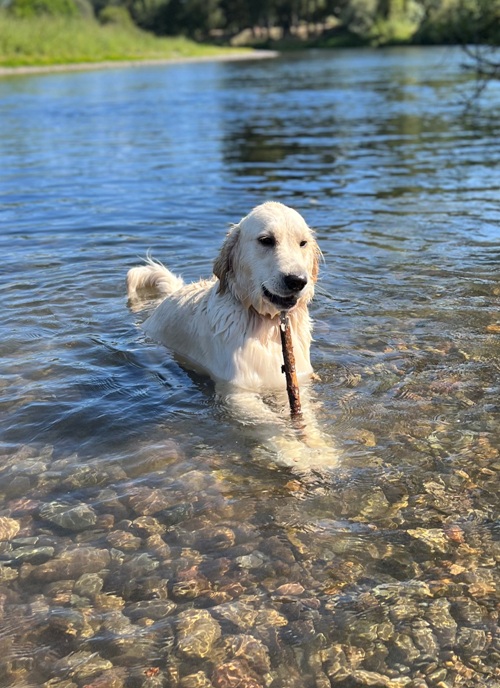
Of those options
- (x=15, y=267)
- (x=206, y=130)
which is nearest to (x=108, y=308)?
(x=15, y=267)

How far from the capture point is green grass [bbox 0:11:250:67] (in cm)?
6388

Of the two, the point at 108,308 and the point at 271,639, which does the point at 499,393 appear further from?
the point at 108,308

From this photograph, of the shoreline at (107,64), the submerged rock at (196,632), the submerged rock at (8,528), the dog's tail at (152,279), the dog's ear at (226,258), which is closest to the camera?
the submerged rock at (196,632)

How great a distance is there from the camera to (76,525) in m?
4.41

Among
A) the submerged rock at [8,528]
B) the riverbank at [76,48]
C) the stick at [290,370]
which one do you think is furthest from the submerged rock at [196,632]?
the riverbank at [76,48]

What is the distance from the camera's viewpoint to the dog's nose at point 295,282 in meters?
5.11

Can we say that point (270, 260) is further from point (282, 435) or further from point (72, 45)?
point (72, 45)

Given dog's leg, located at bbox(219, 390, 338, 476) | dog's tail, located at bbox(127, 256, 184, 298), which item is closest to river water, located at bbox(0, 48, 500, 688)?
dog's leg, located at bbox(219, 390, 338, 476)

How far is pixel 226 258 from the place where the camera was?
602cm

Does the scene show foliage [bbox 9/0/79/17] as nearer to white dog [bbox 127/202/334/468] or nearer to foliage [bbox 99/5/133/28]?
foliage [bbox 99/5/133/28]

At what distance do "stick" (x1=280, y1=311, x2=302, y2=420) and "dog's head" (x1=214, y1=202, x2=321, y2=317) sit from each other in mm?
176

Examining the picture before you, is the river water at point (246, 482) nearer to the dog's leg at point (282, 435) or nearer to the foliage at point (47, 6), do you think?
the dog's leg at point (282, 435)

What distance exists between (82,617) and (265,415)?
2.35 metres

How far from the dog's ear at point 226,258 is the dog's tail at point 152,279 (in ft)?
7.62
